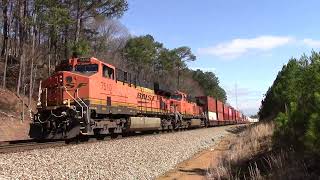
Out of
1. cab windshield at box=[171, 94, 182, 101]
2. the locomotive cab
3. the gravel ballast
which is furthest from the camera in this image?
cab windshield at box=[171, 94, 182, 101]

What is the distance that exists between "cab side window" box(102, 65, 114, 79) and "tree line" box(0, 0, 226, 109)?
280cm

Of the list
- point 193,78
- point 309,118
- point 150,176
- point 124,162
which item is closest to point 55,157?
point 124,162

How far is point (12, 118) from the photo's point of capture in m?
31.9

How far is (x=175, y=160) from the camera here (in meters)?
15.0

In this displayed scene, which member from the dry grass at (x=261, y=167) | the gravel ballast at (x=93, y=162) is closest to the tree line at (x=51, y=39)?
the gravel ballast at (x=93, y=162)

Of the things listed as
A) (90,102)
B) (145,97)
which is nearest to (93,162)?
(90,102)

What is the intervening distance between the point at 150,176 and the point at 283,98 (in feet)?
62.2

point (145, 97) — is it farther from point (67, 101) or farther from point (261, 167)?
point (261, 167)

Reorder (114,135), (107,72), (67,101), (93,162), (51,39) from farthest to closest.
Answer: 1. (51,39)
2. (114,135)
3. (107,72)
4. (67,101)
5. (93,162)

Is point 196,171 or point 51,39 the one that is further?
point 51,39

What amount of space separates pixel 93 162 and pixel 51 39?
34.8 meters

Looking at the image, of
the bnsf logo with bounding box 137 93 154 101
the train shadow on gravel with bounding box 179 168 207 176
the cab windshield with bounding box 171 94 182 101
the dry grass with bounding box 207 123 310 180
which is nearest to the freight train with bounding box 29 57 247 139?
the bnsf logo with bounding box 137 93 154 101

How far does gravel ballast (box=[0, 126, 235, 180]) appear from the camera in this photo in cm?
1070

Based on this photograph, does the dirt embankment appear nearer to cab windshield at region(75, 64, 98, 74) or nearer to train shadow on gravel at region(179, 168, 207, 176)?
cab windshield at region(75, 64, 98, 74)
